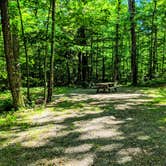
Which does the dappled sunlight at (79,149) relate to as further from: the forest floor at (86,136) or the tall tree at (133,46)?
the tall tree at (133,46)

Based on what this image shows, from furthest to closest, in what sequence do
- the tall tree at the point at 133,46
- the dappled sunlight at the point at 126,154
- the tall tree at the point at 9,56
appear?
the tall tree at the point at 133,46 → the tall tree at the point at 9,56 → the dappled sunlight at the point at 126,154

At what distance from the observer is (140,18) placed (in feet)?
82.8

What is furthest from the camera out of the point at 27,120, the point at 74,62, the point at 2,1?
the point at 74,62

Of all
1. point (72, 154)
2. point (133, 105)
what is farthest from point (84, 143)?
point (133, 105)

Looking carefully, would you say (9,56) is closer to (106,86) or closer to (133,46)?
(106,86)

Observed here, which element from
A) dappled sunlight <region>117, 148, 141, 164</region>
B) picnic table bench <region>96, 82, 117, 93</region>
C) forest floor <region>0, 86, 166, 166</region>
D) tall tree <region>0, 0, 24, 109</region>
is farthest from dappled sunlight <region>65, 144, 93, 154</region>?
picnic table bench <region>96, 82, 117, 93</region>

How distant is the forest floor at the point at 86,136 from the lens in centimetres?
571

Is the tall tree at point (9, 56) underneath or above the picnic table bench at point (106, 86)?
above

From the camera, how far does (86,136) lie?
727 centimetres

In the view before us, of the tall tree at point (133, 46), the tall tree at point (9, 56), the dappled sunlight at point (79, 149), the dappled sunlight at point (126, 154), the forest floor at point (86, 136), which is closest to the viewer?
the dappled sunlight at point (126, 154)

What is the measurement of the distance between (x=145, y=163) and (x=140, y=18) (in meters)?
21.6

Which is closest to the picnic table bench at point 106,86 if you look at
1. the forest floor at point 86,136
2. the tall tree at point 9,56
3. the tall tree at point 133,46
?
the tall tree at point 133,46

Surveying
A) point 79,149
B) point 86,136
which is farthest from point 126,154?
point 86,136

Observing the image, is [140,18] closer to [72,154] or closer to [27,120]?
[27,120]
